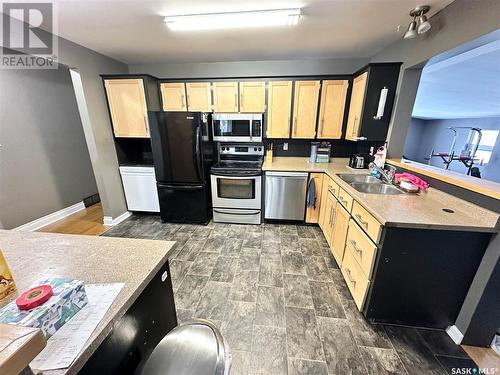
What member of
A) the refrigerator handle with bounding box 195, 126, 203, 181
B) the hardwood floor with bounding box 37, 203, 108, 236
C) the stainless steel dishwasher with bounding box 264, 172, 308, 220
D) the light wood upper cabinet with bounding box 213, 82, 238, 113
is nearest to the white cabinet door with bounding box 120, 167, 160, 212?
the hardwood floor with bounding box 37, 203, 108, 236

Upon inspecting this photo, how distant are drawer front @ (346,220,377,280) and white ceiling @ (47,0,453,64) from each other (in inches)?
76.2

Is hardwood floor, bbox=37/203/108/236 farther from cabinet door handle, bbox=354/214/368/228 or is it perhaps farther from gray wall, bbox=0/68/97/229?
cabinet door handle, bbox=354/214/368/228

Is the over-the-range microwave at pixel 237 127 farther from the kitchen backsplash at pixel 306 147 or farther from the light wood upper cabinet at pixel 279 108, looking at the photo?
the kitchen backsplash at pixel 306 147

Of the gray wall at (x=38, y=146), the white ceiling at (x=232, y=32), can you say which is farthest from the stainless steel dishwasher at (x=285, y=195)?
the gray wall at (x=38, y=146)

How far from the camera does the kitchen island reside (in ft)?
4.33

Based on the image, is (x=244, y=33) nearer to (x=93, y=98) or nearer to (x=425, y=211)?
(x=93, y=98)

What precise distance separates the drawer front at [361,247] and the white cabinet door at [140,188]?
289 cm

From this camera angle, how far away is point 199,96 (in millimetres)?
3113

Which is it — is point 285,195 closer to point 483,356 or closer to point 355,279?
point 355,279

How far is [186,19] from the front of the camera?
1.88 metres

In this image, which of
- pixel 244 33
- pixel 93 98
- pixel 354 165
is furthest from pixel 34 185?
pixel 354 165

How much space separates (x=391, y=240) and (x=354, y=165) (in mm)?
1721

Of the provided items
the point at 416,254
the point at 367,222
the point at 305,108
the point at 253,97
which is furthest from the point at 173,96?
the point at 416,254

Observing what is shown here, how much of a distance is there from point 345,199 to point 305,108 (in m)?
1.64
